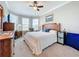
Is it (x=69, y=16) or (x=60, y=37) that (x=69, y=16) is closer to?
(x=69, y=16)

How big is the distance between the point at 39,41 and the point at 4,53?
167cm

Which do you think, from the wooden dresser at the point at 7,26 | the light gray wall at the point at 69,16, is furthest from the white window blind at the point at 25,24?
the light gray wall at the point at 69,16

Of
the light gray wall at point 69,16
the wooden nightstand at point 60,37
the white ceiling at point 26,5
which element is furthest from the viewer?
the wooden nightstand at point 60,37

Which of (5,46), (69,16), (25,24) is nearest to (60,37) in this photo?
(69,16)

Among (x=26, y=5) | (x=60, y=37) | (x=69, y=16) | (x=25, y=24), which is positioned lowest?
(x=60, y=37)

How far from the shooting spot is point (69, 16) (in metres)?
5.12

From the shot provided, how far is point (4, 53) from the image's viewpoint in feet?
7.59

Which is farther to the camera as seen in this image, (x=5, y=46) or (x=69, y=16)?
(x=69, y=16)

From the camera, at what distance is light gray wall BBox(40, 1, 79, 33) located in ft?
15.0

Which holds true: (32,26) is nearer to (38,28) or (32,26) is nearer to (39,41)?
(38,28)

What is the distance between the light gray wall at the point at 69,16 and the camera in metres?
4.56

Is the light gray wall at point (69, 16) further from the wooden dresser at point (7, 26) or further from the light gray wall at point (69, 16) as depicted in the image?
the wooden dresser at point (7, 26)

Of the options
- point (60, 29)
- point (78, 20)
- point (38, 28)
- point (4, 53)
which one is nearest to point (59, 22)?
point (60, 29)

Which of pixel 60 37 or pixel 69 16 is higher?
pixel 69 16
